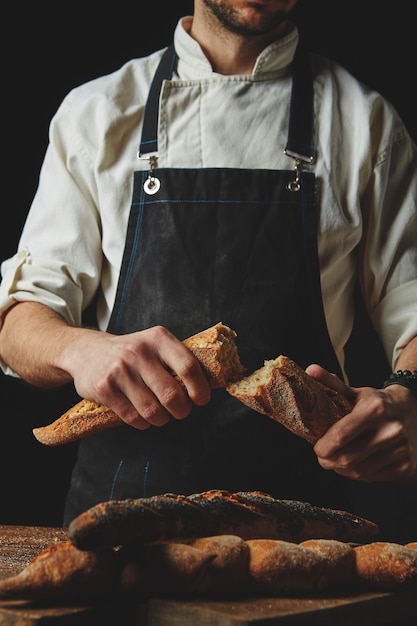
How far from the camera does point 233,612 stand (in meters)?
1.13

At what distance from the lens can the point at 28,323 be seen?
2.10 metres

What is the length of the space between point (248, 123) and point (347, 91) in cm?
31

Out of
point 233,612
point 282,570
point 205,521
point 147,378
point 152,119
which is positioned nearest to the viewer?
point 233,612

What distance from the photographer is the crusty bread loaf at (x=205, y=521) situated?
1.19 metres

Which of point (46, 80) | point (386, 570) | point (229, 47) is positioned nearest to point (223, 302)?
point (229, 47)

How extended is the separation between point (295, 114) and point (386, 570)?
134 cm

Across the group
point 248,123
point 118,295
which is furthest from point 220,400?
point 248,123

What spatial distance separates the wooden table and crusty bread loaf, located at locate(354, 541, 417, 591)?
2 cm

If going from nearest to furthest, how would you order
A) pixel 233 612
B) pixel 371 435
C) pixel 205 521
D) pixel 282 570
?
1. pixel 233 612
2. pixel 282 570
3. pixel 205 521
4. pixel 371 435

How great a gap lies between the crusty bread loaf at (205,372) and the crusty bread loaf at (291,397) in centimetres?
5

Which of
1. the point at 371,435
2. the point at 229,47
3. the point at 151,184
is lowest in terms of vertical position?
the point at 371,435

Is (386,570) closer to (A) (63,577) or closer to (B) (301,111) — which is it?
(A) (63,577)

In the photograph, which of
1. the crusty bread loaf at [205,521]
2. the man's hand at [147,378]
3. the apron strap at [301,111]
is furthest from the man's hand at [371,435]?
the apron strap at [301,111]

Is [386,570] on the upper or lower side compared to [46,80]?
lower
